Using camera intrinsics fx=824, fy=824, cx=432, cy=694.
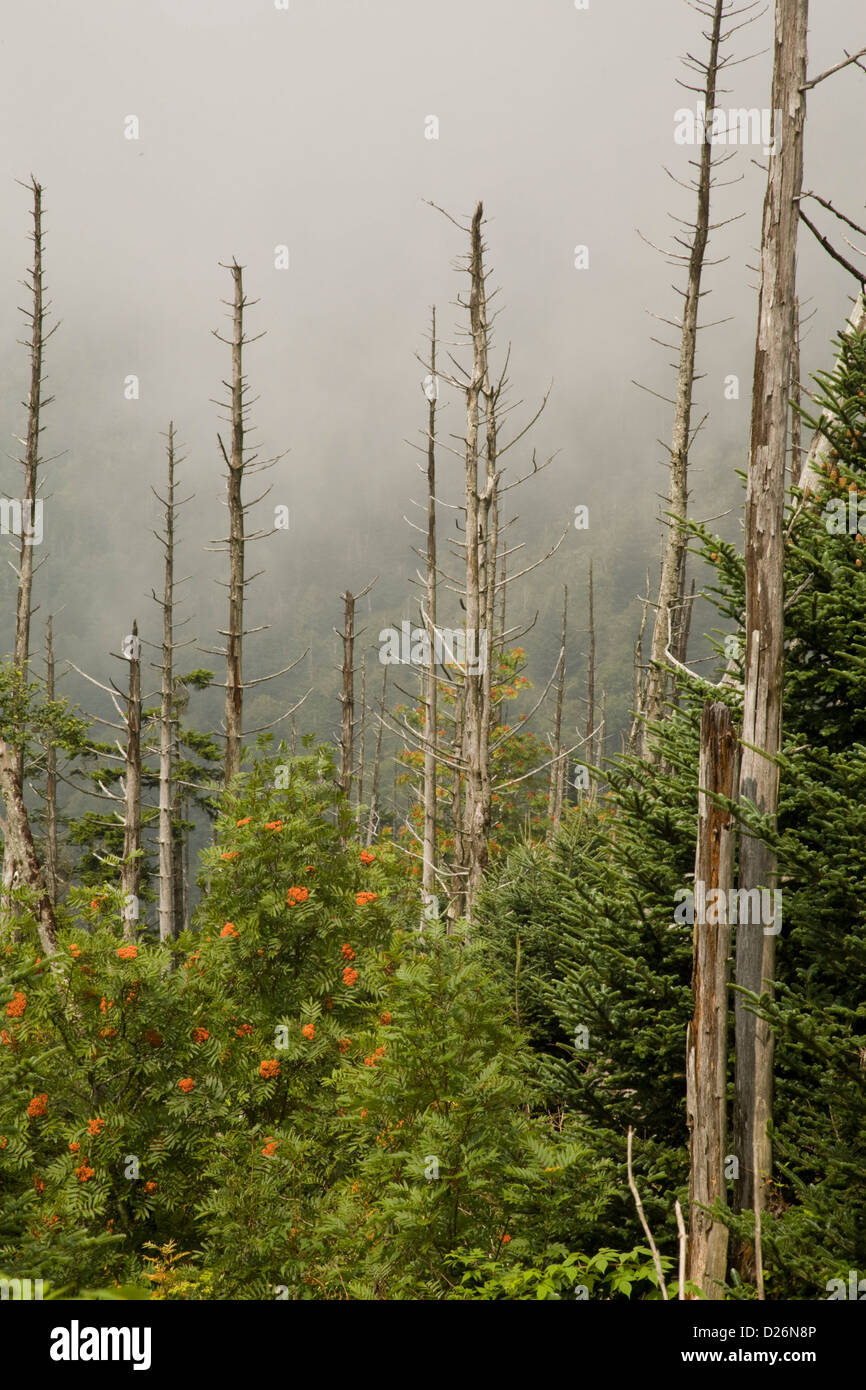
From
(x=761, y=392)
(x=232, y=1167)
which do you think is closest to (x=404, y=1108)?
(x=232, y=1167)

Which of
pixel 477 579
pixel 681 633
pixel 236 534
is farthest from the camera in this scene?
pixel 681 633

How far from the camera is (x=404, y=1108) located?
421cm

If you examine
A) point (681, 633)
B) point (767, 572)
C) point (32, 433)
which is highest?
point (32, 433)

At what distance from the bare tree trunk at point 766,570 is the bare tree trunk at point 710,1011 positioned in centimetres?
13

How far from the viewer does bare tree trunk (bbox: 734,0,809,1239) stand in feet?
11.6

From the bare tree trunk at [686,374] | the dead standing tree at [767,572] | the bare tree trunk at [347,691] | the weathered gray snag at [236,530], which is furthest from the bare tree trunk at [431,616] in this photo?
the dead standing tree at [767,572]

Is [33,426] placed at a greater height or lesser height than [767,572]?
greater

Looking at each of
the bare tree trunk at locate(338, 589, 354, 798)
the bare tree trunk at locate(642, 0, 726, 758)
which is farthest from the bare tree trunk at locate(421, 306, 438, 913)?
the bare tree trunk at locate(642, 0, 726, 758)

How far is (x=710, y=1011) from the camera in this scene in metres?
3.51

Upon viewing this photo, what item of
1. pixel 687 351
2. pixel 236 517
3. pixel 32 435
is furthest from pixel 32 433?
pixel 687 351

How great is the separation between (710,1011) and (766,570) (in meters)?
1.99

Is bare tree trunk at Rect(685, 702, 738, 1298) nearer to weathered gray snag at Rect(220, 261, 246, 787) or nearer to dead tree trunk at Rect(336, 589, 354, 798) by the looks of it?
weathered gray snag at Rect(220, 261, 246, 787)

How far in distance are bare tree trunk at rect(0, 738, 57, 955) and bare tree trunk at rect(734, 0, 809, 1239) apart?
23.3 ft

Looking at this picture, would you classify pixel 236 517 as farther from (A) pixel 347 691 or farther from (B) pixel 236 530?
(A) pixel 347 691
